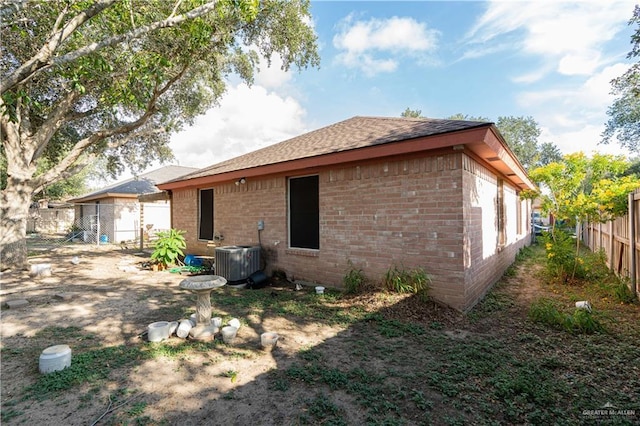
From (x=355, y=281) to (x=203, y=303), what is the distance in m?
2.89

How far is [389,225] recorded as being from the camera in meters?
5.57

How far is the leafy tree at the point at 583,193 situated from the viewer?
6.26m

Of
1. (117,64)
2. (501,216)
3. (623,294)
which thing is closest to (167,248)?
(117,64)

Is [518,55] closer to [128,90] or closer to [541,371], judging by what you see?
[541,371]

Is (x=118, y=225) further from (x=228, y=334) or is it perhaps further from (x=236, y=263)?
(x=228, y=334)

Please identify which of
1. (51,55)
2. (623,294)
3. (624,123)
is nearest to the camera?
(51,55)

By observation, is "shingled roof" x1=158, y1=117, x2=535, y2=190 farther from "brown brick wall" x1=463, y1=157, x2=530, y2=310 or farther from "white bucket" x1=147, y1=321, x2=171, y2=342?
"white bucket" x1=147, y1=321, x2=171, y2=342

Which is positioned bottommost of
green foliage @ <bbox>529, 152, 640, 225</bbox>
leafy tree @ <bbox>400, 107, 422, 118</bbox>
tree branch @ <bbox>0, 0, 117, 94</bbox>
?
green foliage @ <bbox>529, 152, 640, 225</bbox>

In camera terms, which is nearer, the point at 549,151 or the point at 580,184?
the point at 580,184

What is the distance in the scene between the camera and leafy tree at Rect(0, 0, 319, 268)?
5.42 metres

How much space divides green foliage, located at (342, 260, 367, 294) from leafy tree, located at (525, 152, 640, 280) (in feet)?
17.3

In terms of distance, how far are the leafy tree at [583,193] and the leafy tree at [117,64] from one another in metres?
7.92

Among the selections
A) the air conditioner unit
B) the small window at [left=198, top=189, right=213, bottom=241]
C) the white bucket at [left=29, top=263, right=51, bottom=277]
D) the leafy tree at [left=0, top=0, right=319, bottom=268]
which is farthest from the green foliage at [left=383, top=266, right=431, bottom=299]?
the white bucket at [left=29, top=263, right=51, bottom=277]

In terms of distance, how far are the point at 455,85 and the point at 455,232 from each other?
7.57m
